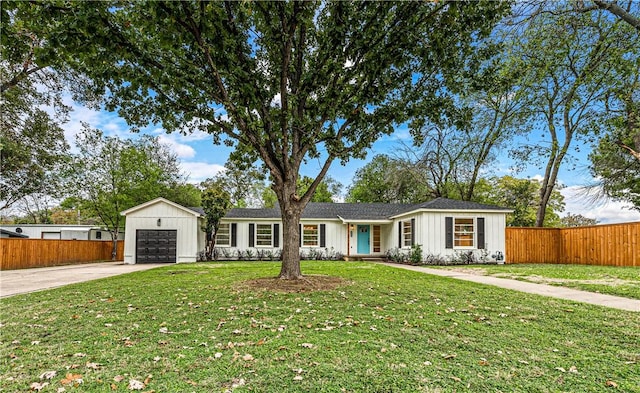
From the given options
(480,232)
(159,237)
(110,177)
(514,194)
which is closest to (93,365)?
(480,232)

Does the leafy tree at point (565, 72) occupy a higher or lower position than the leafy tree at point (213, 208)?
higher

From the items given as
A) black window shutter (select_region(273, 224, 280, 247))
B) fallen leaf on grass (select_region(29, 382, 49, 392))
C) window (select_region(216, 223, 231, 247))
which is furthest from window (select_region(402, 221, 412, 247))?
fallen leaf on grass (select_region(29, 382, 49, 392))

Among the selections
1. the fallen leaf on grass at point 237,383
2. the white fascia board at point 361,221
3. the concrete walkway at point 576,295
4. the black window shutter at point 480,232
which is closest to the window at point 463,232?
the black window shutter at point 480,232

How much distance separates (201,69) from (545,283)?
9.32 meters

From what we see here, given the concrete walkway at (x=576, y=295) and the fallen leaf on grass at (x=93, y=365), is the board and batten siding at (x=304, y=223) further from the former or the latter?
the fallen leaf on grass at (x=93, y=365)

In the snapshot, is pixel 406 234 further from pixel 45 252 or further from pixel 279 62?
pixel 45 252

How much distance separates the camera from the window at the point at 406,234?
1700cm

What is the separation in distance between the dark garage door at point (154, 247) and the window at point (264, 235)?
4255 millimetres

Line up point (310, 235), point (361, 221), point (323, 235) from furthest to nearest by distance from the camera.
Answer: point (310, 235)
point (323, 235)
point (361, 221)

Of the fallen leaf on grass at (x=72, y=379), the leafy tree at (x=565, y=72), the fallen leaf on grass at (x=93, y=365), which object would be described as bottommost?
the fallen leaf on grass at (x=93, y=365)

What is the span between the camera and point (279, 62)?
27.4 ft

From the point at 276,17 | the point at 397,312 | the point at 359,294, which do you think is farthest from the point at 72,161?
the point at 397,312

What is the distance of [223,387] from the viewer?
272 centimetres

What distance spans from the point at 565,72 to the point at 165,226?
808 inches
